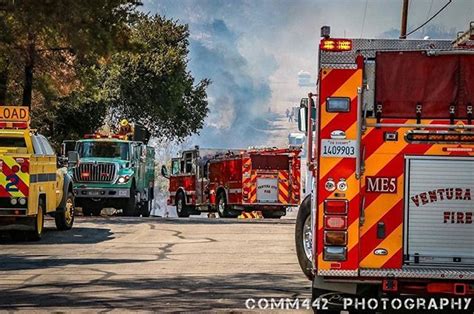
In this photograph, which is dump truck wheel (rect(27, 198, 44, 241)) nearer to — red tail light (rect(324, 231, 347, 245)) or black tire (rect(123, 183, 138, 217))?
red tail light (rect(324, 231, 347, 245))

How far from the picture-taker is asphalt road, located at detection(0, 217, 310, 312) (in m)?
12.2

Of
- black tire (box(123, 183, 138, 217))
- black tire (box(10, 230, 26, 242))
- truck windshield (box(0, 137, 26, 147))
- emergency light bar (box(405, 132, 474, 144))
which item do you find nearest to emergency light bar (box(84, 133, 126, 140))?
black tire (box(123, 183, 138, 217))

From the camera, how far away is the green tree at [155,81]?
5603 cm

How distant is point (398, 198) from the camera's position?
952cm

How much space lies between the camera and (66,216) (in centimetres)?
2423

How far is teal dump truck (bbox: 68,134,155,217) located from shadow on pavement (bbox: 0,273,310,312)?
63.9 feet

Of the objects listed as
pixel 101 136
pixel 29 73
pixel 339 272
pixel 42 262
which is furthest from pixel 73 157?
pixel 339 272

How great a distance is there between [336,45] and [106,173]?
2488 cm

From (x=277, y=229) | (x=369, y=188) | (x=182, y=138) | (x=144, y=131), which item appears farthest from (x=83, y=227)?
(x=182, y=138)

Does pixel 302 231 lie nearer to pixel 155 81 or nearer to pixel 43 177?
pixel 43 177

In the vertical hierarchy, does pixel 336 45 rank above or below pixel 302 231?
above

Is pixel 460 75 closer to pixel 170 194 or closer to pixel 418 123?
pixel 418 123

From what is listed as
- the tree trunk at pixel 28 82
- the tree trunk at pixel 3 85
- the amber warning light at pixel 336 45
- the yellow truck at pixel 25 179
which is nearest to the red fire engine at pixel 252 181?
the tree trunk at pixel 28 82

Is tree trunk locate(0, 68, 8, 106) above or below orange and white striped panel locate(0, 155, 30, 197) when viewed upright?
above
